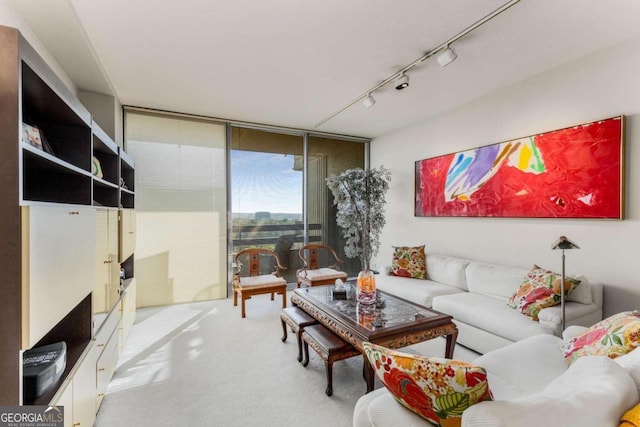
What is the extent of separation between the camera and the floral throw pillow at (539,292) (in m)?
2.38

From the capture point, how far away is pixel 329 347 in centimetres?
204

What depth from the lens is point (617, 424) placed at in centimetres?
90

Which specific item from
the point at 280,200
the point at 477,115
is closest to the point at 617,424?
the point at 477,115

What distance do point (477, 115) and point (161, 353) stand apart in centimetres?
433

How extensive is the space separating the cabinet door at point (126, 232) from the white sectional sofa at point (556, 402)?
7.63ft

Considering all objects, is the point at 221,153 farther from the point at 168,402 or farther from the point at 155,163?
the point at 168,402

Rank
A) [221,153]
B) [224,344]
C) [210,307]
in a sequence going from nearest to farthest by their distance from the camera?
1. [224,344]
2. [210,307]
3. [221,153]

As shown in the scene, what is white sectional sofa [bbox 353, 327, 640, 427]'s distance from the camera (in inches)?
32.6

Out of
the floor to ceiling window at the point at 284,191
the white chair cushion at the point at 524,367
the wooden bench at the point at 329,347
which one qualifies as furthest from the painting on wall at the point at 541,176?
the wooden bench at the point at 329,347

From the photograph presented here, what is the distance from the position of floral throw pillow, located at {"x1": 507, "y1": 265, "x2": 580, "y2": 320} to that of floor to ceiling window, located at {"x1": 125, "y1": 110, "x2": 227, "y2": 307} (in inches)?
147

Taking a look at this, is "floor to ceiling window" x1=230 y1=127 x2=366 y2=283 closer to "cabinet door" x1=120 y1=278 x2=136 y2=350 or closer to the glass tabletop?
"cabinet door" x1=120 y1=278 x2=136 y2=350

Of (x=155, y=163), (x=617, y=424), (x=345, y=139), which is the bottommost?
(x=617, y=424)

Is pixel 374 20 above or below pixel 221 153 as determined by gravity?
above

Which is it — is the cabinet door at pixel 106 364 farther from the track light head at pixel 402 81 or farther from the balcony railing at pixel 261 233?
the track light head at pixel 402 81
